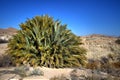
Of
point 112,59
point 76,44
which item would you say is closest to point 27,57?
point 76,44

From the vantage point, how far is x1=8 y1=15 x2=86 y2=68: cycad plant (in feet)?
34.0

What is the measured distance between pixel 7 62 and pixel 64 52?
10.3 feet

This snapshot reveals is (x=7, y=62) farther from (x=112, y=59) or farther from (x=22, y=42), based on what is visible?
(x=112, y=59)

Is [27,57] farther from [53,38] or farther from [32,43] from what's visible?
[53,38]

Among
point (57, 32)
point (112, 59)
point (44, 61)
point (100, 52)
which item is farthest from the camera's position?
point (100, 52)

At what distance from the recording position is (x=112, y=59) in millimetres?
19688

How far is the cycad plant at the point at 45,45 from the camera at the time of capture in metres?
10.4

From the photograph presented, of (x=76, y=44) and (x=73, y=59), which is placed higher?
(x=76, y=44)

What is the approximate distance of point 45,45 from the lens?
10.5 meters

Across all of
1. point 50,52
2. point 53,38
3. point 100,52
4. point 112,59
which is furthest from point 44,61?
point 100,52

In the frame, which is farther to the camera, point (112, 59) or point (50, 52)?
point (112, 59)

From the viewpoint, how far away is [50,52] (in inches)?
413

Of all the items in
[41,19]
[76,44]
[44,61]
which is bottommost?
[44,61]

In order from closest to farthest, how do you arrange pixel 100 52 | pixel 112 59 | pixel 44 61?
pixel 44 61 < pixel 112 59 < pixel 100 52
